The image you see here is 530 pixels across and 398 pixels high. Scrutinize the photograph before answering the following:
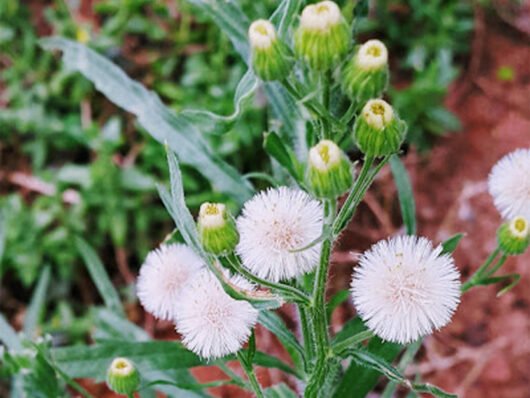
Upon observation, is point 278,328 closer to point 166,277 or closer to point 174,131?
point 166,277

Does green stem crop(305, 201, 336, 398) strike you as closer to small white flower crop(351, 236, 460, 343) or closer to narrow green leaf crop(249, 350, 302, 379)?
small white flower crop(351, 236, 460, 343)

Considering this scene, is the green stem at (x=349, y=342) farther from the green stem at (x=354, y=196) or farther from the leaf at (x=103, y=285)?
the leaf at (x=103, y=285)

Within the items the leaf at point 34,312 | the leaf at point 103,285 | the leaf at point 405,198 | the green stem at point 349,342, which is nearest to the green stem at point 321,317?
the green stem at point 349,342

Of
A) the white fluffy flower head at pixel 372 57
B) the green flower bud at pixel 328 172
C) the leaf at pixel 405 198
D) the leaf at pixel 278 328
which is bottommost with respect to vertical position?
the leaf at pixel 278 328

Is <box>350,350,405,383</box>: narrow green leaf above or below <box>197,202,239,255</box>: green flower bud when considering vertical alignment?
below

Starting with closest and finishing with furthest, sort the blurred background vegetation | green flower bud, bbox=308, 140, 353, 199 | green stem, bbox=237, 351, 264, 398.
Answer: green flower bud, bbox=308, 140, 353, 199 < green stem, bbox=237, 351, 264, 398 < the blurred background vegetation

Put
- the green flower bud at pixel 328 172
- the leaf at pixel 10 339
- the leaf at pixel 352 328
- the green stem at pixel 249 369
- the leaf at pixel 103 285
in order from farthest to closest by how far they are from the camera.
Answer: the leaf at pixel 103 285 < the leaf at pixel 10 339 < the leaf at pixel 352 328 < the green stem at pixel 249 369 < the green flower bud at pixel 328 172

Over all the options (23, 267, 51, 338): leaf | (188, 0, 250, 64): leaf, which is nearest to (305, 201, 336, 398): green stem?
(188, 0, 250, 64): leaf
